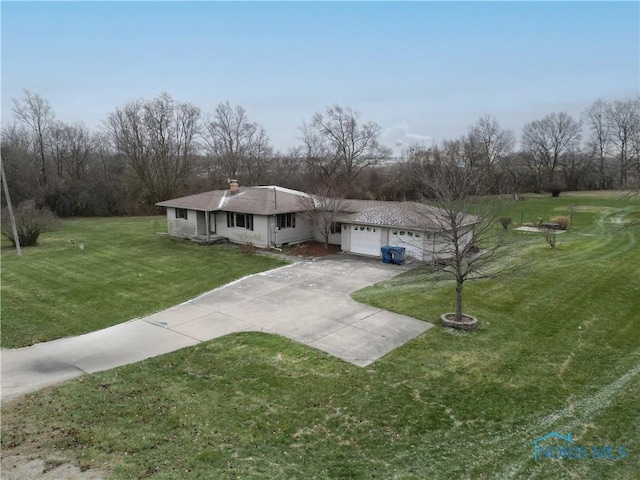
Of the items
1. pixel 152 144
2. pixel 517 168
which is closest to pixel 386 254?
pixel 152 144

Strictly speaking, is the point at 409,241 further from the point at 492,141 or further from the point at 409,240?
the point at 492,141

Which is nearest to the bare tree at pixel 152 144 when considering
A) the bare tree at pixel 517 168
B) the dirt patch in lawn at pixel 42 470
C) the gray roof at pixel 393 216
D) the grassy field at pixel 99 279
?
the grassy field at pixel 99 279

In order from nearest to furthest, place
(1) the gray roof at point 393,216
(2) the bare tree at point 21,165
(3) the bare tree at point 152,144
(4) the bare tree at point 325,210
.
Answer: (1) the gray roof at point 393,216 → (4) the bare tree at point 325,210 → (2) the bare tree at point 21,165 → (3) the bare tree at point 152,144

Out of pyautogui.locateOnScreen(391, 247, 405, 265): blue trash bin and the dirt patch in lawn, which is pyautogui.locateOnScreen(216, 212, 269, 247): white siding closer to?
pyautogui.locateOnScreen(391, 247, 405, 265): blue trash bin

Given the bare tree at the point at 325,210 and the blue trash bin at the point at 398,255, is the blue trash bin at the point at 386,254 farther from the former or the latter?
the bare tree at the point at 325,210

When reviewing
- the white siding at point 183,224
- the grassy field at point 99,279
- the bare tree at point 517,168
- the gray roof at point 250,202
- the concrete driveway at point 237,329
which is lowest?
the concrete driveway at point 237,329

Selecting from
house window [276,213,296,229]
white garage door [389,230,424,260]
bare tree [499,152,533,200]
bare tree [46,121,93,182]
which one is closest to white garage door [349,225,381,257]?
white garage door [389,230,424,260]
